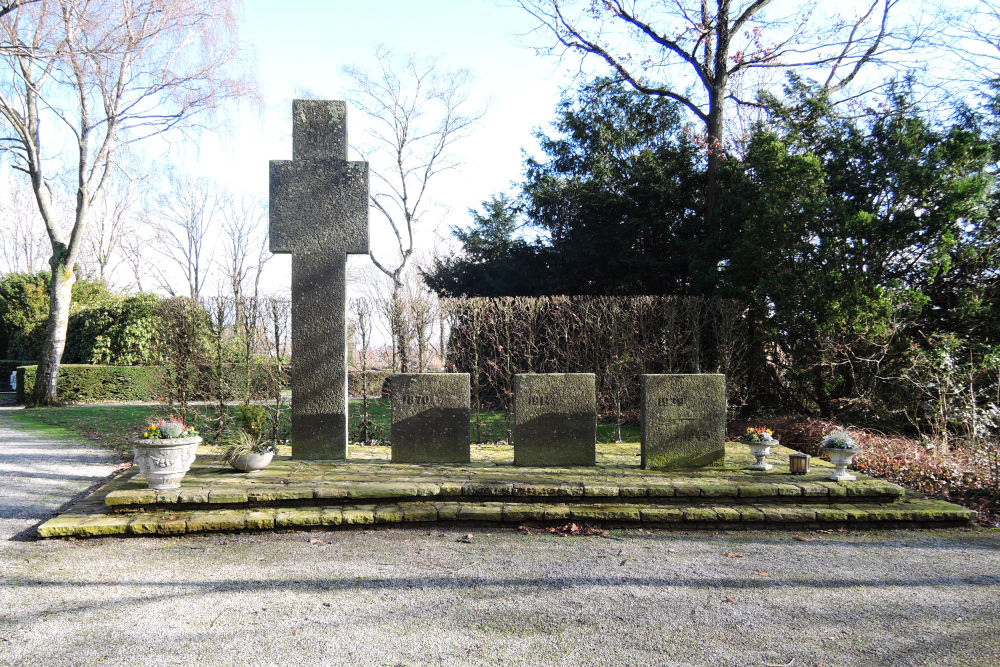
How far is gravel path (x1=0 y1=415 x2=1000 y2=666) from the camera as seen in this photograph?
3.20 metres

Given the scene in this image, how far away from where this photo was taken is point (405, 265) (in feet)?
86.4

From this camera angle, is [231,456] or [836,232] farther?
[836,232]

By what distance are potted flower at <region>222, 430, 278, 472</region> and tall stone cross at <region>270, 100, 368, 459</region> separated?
574 mm

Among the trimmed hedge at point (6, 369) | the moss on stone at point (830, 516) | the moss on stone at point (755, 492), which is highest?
the trimmed hedge at point (6, 369)

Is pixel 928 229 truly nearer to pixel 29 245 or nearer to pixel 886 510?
pixel 886 510

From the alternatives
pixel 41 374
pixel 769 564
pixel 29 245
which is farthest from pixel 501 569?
pixel 29 245

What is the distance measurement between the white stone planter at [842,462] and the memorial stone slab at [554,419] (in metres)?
2.47

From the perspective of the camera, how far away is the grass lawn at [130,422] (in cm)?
996

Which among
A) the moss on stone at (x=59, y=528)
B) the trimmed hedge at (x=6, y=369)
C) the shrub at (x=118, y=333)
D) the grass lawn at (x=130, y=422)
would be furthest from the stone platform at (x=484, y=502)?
the trimmed hedge at (x=6, y=369)

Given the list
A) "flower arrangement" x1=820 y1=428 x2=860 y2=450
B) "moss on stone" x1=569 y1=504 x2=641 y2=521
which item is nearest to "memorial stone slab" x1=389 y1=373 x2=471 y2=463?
"moss on stone" x1=569 y1=504 x2=641 y2=521

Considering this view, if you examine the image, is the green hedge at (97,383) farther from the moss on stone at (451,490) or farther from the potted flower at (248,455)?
the moss on stone at (451,490)

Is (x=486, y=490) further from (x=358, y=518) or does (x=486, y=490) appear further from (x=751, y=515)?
(x=751, y=515)

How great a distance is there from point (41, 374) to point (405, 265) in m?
13.4

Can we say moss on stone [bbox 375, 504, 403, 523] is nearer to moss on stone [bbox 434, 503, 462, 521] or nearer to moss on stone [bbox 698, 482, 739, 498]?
moss on stone [bbox 434, 503, 462, 521]
